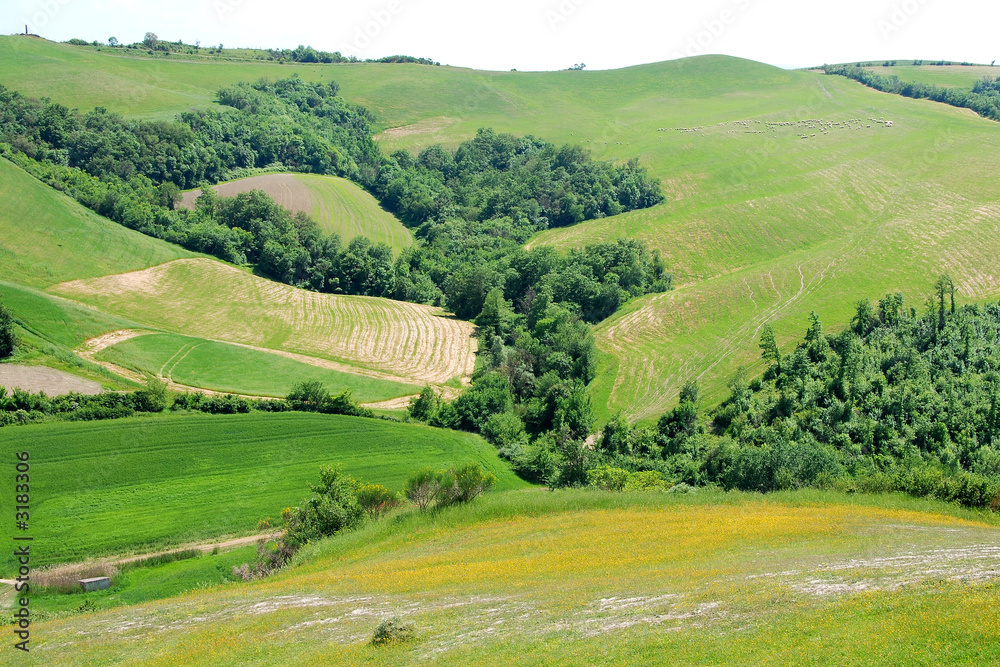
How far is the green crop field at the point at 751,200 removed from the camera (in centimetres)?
9050

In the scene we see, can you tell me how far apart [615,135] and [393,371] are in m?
114

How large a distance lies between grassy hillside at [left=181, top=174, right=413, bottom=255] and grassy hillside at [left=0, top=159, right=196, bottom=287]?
23779mm

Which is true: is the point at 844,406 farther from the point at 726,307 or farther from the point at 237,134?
the point at 237,134

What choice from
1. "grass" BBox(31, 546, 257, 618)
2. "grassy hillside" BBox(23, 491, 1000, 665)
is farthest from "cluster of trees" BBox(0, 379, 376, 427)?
"grassy hillside" BBox(23, 491, 1000, 665)

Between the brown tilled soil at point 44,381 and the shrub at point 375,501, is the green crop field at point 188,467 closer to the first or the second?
the brown tilled soil at point 44,381

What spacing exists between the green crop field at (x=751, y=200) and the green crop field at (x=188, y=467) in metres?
26.1

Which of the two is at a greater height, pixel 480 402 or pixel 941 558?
pixel 941 558

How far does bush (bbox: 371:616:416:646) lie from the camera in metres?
22.1

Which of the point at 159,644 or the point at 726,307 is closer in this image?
the point at 159,644

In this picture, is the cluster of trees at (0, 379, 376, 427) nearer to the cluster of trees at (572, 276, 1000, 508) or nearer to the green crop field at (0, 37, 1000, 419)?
the cluster of trees at (572, 276, 1000, 508)

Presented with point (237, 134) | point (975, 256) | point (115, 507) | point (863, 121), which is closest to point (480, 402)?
point (115, 507)

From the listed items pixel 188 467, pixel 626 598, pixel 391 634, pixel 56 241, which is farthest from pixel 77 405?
pixel 626 598

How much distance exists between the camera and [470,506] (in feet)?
144

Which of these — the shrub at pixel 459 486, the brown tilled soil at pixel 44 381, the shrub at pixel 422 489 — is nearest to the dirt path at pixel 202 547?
the shrub at pixel 422 489
